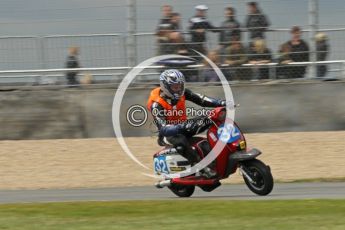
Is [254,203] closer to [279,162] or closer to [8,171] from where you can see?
[279,162]

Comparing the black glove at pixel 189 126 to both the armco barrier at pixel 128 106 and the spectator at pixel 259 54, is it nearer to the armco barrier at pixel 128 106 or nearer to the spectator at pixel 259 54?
the armco barrier at pixel 128 106

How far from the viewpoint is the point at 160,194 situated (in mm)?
12477

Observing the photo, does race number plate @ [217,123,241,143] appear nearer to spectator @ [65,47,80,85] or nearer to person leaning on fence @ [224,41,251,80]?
person leaning on fence @ [224,41,251,80]

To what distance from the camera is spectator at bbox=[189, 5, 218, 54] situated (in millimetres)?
15697

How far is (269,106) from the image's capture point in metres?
16.5

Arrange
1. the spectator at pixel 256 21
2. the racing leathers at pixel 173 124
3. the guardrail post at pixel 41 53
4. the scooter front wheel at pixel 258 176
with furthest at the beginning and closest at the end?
the guardrail post at pixel 41 53
the spectator at pixel 256 21
the racing leathers at pixel 173 124
the scooter front wheel at pixel 258 176

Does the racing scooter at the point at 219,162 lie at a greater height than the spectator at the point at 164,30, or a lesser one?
lesser

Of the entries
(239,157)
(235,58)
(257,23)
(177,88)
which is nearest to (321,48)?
(257,23)

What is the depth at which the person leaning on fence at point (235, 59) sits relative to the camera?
622 inches

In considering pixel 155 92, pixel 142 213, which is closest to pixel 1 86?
pixel 155 92

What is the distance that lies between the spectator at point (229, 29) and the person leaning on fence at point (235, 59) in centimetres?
11

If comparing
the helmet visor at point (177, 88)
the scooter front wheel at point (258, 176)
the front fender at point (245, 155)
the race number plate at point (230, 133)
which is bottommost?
the scooter front wheel at point (258, 176)

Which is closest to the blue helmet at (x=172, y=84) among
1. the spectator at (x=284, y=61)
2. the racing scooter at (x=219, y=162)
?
the racing scooter at (x=219, y=162)

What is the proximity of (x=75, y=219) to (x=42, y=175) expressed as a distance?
629 cm
